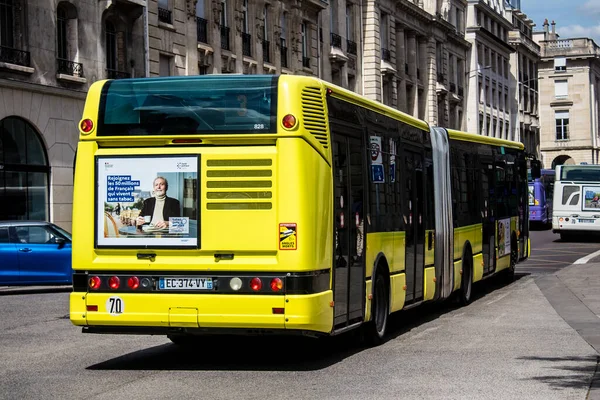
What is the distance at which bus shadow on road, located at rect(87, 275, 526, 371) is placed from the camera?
11.3 m

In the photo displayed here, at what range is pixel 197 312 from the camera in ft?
35.4

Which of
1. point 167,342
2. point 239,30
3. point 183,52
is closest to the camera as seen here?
point 167,342

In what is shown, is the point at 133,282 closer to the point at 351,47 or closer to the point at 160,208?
the point at 160,208

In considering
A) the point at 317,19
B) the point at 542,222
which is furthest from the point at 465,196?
the point at 542,222

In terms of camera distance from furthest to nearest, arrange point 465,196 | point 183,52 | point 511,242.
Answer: point 183,52, point 511,242, point 465,196

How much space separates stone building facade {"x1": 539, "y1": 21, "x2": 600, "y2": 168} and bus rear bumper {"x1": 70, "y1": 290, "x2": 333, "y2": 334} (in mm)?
106578

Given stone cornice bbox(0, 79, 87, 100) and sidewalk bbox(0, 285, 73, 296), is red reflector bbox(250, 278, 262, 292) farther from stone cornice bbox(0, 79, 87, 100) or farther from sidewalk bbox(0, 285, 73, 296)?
stone cornice bbox(0, 79, 87, 100)

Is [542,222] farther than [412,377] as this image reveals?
Yes

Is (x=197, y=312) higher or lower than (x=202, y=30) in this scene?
lower

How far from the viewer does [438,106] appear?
236 ft

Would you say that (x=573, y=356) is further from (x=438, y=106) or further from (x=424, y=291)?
(x=438, y=106)

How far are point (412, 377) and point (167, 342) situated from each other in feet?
13.9

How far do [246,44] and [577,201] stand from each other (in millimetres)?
13783

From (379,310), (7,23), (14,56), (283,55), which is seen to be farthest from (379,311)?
(283,55)
